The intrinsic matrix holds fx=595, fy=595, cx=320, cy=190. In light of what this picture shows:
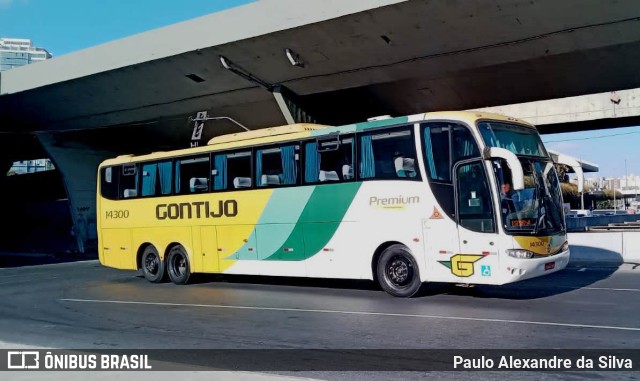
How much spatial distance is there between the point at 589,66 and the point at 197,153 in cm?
1462

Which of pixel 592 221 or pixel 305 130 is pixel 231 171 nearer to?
pixel 305 130

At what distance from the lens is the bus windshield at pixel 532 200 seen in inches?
406

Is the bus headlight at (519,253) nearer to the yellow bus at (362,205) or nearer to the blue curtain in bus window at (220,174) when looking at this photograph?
the yellow bus at (362,205)

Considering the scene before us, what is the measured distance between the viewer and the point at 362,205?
12289mm

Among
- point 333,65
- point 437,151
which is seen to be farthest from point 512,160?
point 333,65

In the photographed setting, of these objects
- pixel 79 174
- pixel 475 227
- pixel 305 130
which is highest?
pixel 79 174

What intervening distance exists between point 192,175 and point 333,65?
8501 mm

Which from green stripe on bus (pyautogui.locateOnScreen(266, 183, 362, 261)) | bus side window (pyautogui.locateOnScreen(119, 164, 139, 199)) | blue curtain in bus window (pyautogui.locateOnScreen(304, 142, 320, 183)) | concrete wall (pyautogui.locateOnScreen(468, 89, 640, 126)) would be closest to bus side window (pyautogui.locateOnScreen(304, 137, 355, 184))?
blue curtain in bus window (pyautogui.locateOnScreen(304, 142, 320, 183))

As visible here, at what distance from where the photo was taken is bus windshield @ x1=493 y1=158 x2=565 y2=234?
10312mm

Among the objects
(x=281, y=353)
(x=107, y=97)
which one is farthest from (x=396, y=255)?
(x=107, y=97)

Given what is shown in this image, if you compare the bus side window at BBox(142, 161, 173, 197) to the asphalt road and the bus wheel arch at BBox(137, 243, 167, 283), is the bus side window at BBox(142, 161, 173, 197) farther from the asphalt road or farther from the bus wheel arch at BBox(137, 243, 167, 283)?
the asphalt road

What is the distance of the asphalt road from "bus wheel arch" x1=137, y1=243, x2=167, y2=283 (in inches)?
31.8

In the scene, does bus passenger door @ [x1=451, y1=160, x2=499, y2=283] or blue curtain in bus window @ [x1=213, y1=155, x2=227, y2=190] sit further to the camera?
blue curtain in bus window @ [x1=213, y1=155, x2=227, y2=190]

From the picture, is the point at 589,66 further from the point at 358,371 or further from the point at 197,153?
the point at 358,371
